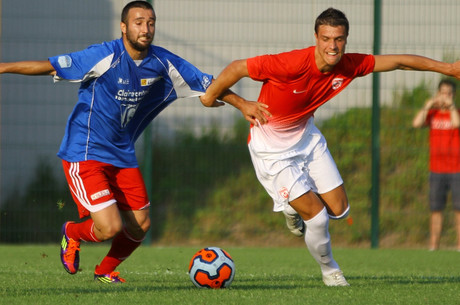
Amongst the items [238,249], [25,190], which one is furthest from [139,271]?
[25,190]

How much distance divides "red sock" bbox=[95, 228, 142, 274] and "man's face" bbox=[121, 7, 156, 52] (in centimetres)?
147

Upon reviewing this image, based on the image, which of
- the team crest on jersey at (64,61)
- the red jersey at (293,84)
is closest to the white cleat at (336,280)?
the red jersey at (293,84)

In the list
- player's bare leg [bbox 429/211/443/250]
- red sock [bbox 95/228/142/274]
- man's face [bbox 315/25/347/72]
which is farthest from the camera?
player's bare leg [bbox 429/211/443/250]

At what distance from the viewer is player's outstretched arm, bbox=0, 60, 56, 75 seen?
6.06m

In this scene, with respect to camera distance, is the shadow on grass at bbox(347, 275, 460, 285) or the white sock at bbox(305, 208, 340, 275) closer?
the white sock at bbox(305, 208, 340, 275)

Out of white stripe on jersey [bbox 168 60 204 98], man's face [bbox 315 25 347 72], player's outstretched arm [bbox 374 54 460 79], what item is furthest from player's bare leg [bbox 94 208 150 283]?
player's outstretched arm [bbox 374 54 460 79]

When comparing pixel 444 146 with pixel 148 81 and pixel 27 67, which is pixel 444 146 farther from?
pixel 27 67

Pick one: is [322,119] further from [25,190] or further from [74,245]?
[74,245]

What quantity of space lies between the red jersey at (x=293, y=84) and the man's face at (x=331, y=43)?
12 cm

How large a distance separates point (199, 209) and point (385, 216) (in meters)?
2.41

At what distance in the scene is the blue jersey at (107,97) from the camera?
259 inches

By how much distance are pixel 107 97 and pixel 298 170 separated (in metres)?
1.52

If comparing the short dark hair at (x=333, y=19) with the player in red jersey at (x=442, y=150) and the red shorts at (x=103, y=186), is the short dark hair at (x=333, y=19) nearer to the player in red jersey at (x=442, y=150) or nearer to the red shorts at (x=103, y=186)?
the red shorts at (x=103, y=186)

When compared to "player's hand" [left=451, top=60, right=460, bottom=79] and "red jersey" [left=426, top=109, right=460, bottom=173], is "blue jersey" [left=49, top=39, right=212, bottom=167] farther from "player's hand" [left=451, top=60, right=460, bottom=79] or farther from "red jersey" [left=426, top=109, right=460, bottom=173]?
"red jersey" [left=426, top=109, right=460, bottom=173]
